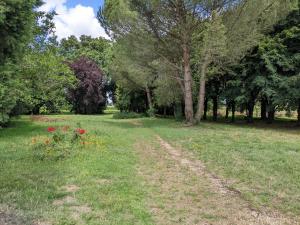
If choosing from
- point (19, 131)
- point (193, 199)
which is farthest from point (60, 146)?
point (19, 131)

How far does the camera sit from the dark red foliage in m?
49.4

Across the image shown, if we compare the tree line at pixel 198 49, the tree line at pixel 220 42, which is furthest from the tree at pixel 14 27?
the tree line at pixel 220 42

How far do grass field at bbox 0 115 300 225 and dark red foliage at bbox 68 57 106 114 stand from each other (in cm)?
3750

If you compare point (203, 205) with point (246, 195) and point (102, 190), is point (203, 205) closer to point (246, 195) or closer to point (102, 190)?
point (246, 195)

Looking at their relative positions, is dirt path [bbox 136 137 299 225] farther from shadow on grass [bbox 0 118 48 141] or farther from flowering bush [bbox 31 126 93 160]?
shadow on grass [bbox 0 118 48 141]

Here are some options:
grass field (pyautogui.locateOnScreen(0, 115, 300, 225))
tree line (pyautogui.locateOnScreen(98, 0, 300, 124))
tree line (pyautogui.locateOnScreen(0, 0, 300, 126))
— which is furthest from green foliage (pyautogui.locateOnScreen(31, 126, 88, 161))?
tree line (pyautogui.locateOnScreen(98, 0, 300, 124))

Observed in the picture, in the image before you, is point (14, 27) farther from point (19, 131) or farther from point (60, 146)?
point (19, 131)

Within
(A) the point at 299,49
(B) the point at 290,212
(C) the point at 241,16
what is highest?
(C) the point at 241,16

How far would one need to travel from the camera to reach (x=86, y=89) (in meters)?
49.8

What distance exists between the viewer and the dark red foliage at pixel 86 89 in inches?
1946

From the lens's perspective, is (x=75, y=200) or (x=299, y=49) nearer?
(x=75, y=200)

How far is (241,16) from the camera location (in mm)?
23266

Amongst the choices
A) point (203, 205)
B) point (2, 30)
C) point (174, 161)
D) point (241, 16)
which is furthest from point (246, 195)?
point (241, 16)

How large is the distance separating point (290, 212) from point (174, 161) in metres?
5.05
